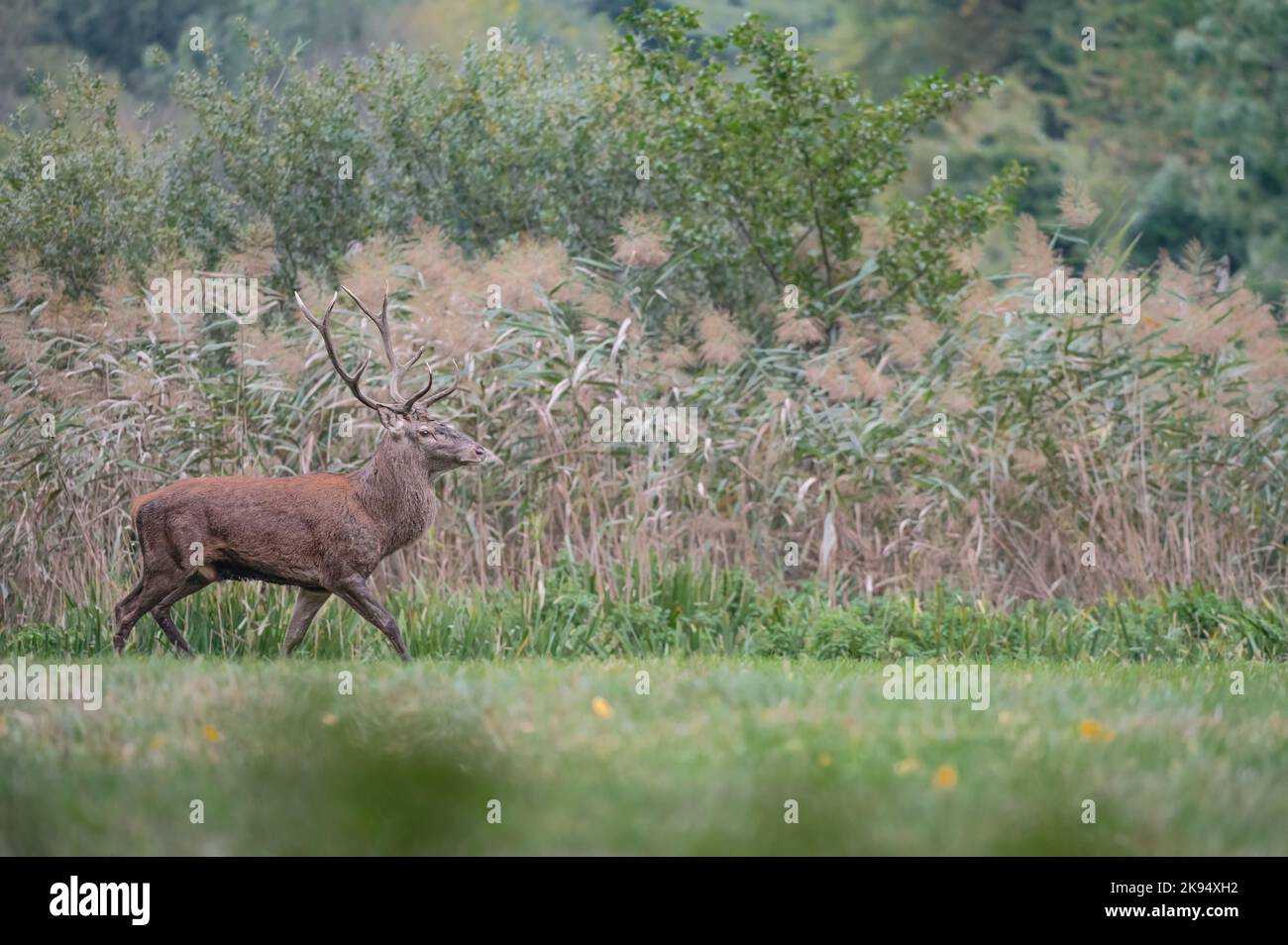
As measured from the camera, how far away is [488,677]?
6328mm

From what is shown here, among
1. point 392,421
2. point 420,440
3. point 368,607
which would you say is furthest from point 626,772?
point 392,421

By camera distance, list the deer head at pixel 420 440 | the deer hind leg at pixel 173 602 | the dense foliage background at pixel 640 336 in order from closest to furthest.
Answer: the deer hind leg at pixel 173 602 → the deer head at pixel 420 440 → the dense foliage background at pixel 640 336

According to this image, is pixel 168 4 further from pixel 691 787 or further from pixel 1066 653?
pixel 691 787

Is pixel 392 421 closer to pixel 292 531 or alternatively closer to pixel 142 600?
pixel 292 531

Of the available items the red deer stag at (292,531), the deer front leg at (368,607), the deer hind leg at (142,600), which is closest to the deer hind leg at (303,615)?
the red deer stag at (292,531)

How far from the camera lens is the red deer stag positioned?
25.3ft

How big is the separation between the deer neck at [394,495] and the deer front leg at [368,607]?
1.05 ft

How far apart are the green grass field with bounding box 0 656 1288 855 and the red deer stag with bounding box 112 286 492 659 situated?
1.64 meters

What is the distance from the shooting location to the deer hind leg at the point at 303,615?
806cm

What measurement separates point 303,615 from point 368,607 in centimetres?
56

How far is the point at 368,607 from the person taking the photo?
773cm

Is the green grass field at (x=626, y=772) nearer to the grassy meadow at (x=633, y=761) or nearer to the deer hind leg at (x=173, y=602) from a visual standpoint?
the grassy meadow at (x=633, y=761)

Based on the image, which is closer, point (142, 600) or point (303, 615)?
point (142, 600)
